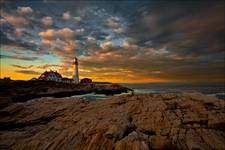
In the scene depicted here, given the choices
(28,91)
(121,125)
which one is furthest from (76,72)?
(121,125)

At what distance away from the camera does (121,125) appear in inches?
418

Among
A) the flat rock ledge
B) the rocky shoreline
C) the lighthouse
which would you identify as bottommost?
the flat rock ledge

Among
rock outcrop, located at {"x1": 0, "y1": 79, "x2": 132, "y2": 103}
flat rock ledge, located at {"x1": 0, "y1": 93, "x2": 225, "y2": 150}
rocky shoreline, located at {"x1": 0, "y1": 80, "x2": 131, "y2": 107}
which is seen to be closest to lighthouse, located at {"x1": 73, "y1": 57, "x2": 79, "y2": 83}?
rock outcrop, located at {"x1": 0, "y1": 79, "x2": 132, "y2": 103}

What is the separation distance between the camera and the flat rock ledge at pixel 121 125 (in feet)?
31.4

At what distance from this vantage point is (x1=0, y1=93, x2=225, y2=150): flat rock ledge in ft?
31.4

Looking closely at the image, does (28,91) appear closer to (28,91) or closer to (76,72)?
(28,91)

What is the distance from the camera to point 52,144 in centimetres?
986

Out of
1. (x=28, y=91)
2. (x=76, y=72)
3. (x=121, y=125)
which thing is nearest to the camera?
(x=121, y=125)

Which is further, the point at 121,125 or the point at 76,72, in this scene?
the point at 76,72

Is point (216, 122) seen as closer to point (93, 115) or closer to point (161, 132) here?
point (161, 132)

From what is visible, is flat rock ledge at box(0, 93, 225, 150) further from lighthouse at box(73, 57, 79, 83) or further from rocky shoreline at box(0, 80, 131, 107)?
A: lighthouse at box(73, 57, 79, 83)

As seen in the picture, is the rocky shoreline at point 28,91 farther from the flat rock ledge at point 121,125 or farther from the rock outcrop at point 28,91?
the flat rock ledge at point 121,125

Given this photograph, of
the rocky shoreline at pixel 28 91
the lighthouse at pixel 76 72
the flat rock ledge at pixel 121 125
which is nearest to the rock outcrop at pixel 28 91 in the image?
the rocky shoreline at pixel 28 91

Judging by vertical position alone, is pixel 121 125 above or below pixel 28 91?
below
